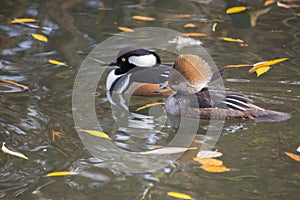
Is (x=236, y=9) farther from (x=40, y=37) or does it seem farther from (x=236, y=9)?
(x=40, y=37)

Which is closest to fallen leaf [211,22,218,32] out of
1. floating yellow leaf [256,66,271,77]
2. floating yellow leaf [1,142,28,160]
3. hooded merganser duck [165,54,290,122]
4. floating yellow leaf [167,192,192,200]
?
floating yellow leaf [256,66,271,77]

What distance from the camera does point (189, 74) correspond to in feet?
23.2

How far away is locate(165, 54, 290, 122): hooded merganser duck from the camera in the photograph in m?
6.81

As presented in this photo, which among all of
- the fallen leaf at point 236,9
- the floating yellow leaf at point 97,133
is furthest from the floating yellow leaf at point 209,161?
the fallen leaf at point 236,9

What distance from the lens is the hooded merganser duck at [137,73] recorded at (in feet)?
25.6

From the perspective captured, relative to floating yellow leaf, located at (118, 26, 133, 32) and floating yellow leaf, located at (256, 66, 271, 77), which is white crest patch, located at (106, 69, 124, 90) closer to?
floating yellow leaf, located at (118, 26, 133, 32)

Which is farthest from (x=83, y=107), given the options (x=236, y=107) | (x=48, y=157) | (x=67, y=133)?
(x=236, y=107)

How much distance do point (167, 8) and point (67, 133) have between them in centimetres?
485

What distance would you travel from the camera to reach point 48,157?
19.5 ft

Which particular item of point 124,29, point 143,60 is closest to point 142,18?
point 124,29

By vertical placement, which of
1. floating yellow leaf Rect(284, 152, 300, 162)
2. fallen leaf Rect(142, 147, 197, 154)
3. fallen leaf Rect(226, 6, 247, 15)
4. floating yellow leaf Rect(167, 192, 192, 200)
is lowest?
fallen leaf Rect(142, 147, 197, 154)

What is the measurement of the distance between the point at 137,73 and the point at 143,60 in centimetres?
25

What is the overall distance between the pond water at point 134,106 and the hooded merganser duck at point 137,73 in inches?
8.7

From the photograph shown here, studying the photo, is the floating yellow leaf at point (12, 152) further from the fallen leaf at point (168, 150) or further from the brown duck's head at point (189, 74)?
the brown duck's head at point (189, 74)
